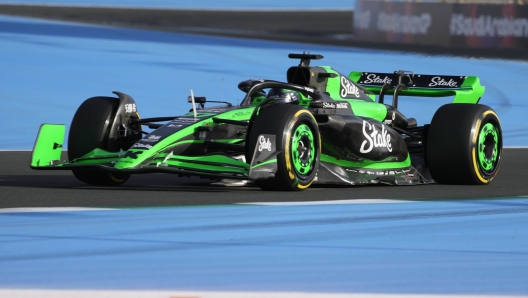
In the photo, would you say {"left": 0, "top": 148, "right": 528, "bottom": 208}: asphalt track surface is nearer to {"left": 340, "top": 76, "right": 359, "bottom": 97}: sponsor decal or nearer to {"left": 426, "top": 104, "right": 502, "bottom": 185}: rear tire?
{"left": 426, "top": 104, "right": 502, "bottom": 185}: rear tire

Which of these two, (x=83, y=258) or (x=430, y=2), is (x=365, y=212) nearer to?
(x=83, y=258)

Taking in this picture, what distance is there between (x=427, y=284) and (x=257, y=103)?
4.96 metres

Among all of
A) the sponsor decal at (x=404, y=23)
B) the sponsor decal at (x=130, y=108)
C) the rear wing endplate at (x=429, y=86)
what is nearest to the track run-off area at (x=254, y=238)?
the sponsor decal at (x=130, y=108)

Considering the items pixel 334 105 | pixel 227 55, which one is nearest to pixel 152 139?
pixel 334 105

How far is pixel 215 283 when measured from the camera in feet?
17.7


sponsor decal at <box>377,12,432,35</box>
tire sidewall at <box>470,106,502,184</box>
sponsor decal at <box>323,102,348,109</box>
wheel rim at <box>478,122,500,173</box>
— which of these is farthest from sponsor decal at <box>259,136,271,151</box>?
sponsor decal at <box>377,12,432,35</box>

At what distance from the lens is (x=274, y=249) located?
6.34 m

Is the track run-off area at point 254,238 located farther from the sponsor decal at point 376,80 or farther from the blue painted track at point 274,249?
the sponsor decal at point 376,80

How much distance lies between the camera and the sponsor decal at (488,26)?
972 inches

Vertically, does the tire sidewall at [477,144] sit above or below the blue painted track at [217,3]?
below

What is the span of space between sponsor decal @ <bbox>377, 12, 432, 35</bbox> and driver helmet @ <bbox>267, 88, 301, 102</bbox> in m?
16.9

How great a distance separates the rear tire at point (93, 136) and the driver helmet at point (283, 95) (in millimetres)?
1504

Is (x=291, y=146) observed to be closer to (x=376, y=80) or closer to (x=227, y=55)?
(x=376, y=80)

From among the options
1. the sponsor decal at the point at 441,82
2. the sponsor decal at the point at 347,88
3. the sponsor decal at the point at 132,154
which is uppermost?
the sponsor decal at the point at 441,82
